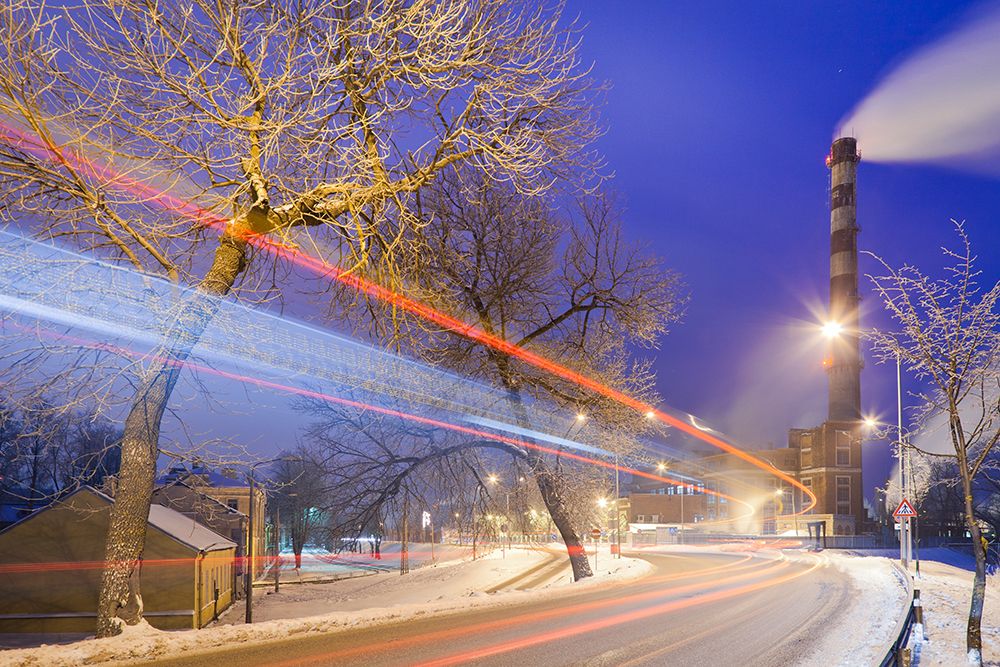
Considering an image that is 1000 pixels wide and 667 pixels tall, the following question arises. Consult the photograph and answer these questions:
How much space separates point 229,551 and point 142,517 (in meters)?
40.1

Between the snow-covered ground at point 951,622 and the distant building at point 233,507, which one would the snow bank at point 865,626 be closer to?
the snow-covered ground at point 951,622

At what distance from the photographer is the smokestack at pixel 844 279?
274ft

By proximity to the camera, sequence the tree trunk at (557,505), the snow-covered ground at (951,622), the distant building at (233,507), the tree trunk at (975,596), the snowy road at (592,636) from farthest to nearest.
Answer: the distant building at (233,507)
the tree trunk at (557,505)
the snow-covered ground at (951,622)
the tree trunk at (975,596)
the snowy road at (592,636)

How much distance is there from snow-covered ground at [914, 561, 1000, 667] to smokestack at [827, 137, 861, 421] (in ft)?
194

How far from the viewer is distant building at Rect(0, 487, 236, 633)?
109ft

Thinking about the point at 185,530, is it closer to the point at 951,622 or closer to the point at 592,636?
the point at 592,636

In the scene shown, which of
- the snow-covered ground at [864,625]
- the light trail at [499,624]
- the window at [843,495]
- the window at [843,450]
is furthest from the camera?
the window at [843,450]

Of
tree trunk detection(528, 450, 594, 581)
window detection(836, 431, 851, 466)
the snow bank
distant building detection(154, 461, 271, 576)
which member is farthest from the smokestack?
tree trunk detection(528, 450, 594, 581)

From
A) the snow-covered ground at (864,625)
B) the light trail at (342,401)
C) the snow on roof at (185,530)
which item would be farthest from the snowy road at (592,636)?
the snow on roof at (185,530)

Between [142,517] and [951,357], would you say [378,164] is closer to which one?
[142,517]

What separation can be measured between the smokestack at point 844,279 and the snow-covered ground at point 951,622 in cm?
5925

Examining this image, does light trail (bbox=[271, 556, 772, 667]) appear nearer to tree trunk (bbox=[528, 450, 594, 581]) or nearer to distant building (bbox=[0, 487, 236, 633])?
tree trunk (bbox=[528, 450, 594, 581])

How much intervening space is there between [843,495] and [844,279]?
80.8 feet

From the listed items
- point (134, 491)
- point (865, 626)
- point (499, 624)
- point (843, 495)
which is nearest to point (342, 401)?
point (499, 624)
